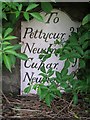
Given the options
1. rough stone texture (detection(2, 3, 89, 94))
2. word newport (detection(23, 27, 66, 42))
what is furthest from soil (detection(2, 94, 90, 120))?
word newport (detection(23, 27, 66, 42))

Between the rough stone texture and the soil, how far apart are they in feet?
0.16

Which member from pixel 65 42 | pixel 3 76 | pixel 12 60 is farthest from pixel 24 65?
pixel 12 60

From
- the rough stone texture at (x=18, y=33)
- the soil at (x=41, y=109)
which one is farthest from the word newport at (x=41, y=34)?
the soil at (x=41, y=109)

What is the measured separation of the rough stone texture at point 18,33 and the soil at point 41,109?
0.05m

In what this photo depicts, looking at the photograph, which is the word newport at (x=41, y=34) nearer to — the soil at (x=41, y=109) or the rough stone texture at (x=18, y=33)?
the rough stone texture at (x=18, y=33)

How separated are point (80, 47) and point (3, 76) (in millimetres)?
443

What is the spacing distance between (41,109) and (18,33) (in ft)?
1.22

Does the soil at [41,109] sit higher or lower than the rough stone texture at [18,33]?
lower

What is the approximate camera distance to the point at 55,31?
5.56ft

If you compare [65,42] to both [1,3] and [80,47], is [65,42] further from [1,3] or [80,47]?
[1,3]

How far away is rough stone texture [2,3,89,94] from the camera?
5.51 feet

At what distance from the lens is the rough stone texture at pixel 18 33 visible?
5.51ft

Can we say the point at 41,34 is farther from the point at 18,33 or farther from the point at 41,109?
the point at 41,109

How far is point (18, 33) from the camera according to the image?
170 cm
